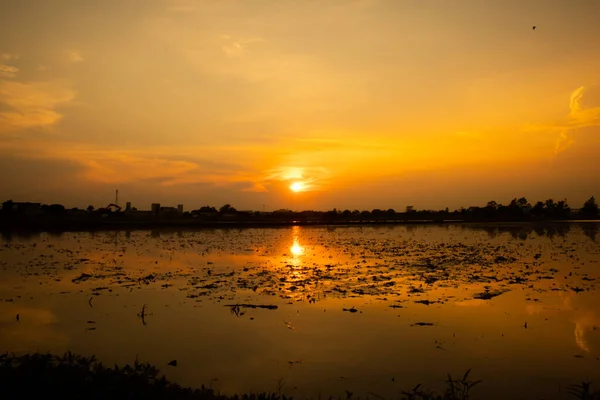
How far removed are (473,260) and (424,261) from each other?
Result: 3.01 meters

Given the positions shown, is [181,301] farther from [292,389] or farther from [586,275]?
[586,275]

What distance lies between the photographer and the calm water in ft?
28.0

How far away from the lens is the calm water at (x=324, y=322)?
853cm

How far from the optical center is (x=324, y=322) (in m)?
12.2

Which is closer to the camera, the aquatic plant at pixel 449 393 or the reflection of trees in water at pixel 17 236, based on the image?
the aquatic plant at pixel 449 393


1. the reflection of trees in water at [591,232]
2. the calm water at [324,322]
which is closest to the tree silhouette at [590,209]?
the reflection of trees in water at [591,232]

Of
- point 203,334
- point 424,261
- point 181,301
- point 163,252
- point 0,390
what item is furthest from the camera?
point 163,252

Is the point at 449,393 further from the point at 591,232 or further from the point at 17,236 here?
the point at 591,232

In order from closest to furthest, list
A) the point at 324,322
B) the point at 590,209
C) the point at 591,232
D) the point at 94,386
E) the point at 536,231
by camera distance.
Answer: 1. the point at 94,386
2. the point at 324,322
3. the point at 591,232
4. the point at 536,231
5. the point at 590,209

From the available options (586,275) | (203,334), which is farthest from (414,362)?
(586,275)

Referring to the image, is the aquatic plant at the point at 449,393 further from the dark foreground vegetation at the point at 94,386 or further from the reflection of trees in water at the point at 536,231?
the reflection of trees in water at the point at 536,231

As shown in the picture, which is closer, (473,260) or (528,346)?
(528,346)

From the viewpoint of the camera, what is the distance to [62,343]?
33.9 ft

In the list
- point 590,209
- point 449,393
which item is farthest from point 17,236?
point 590,209
